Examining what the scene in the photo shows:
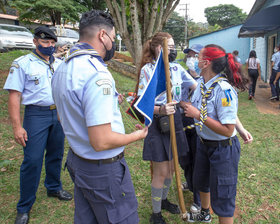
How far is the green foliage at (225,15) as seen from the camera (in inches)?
2462

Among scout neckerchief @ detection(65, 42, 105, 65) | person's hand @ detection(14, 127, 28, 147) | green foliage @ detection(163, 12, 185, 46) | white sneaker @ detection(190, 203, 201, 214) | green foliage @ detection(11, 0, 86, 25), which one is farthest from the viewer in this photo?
green foliage @ detection(163, 12, 185, 46)

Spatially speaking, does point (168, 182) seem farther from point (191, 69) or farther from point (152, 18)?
point (152, 18)

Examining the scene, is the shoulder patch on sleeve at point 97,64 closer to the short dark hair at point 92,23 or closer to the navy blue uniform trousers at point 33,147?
the short dark hair at point 92,23

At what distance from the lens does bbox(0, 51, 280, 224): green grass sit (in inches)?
114

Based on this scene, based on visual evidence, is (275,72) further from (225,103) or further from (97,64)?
(97,64)

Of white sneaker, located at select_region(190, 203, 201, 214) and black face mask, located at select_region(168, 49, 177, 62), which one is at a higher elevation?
black face mask, located at select_region(168, 49, 177, 62)

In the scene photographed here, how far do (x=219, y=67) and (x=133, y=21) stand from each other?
4.97 metres

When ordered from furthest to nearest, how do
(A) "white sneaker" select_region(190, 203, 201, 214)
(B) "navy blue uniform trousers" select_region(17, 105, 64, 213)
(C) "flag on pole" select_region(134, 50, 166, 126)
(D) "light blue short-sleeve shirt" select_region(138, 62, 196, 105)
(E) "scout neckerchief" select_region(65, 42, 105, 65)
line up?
1. (A) "white sneaker" select_region(190, 203, 201, 214)
2. (B) "navy blue uniform trousers" select_region(17, 105, 64, 213)
3. (D) "light blue short-sleeve shirt" select_region(138, 62, 196, 105)
4. (C) "flag on pole" select_region(134, 50, 166, 126)
5. (E) "scout neckerchief" select_region(65, 42, 105, 65)

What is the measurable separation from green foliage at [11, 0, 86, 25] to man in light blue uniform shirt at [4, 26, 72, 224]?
55.4ft

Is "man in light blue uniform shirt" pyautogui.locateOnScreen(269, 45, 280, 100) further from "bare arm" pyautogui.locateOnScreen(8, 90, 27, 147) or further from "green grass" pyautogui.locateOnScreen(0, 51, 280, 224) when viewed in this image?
"bare arm" pyautogui.locateOnScreen(8, 90, 27, 147)

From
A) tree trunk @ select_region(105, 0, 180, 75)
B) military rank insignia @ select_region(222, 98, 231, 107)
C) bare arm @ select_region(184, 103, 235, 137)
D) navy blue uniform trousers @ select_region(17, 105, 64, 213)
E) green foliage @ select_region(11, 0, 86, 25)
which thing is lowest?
navy blue uniform trousers @ select_region(17, 105, 64, 213)

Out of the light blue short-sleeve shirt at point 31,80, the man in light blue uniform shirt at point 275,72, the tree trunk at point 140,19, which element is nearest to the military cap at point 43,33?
the light blue short-sleeve shirt at point 31,80

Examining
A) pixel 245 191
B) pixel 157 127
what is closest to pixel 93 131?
pixel 157 127

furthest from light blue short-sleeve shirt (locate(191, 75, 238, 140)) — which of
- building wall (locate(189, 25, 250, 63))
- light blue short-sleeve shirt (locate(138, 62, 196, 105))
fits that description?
building wall (locate(189, 25, 250, 63))
